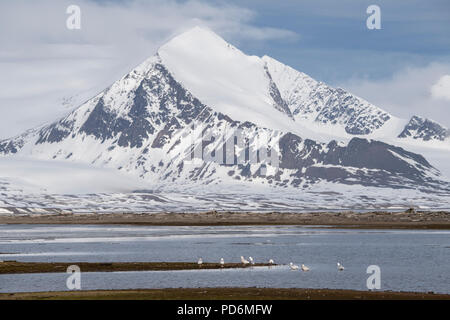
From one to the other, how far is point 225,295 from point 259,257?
40.2m

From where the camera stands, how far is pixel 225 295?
6206cm

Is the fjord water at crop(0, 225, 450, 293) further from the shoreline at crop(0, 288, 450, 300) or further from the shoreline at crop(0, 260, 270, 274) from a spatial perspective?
the shoreline at crop(0, 288, 450, 300)

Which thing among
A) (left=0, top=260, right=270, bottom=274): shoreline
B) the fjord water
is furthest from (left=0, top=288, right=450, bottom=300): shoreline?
(left=0, top=260, right=270, bottom=274): shoreline

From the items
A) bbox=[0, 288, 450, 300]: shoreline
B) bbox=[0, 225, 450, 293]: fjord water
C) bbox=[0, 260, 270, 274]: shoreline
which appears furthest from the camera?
bbox=[0, 260, 270, 274]: shoreline

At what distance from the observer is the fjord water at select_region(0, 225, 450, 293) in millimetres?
72938

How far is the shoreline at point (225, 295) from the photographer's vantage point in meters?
61.0

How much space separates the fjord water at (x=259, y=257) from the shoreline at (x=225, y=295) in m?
4.52

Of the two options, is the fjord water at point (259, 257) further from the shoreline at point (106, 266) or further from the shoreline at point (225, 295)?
the shoreline at point (225, 295)

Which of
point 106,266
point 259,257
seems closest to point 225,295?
point 106,266

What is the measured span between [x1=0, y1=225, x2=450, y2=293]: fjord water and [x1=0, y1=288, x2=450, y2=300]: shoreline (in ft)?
14.8

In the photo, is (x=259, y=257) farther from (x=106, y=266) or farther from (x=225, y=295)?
(x=225, y=295)
